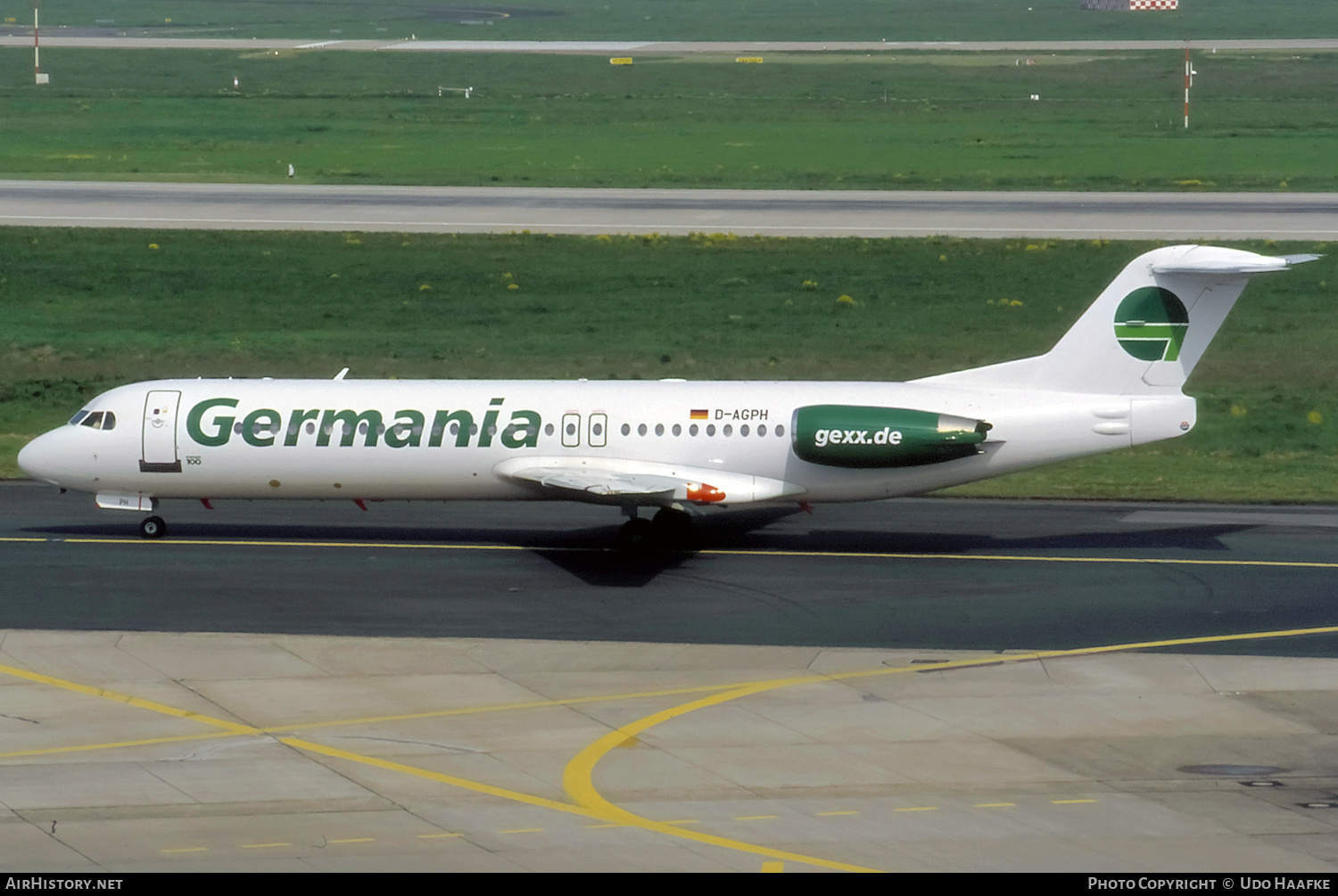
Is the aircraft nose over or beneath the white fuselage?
beneath

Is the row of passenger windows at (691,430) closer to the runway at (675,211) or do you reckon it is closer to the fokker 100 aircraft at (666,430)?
the fokker 100 aircraft at (666,430)

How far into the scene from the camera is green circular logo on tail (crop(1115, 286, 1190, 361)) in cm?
3594

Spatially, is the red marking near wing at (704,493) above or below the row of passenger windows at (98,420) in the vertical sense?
below

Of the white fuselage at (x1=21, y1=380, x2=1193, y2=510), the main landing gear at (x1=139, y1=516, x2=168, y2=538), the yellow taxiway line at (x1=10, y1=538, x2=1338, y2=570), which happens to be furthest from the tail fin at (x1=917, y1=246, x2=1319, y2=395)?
the main landing gear at (x1=139, y1=516, x2=168, y2=538)

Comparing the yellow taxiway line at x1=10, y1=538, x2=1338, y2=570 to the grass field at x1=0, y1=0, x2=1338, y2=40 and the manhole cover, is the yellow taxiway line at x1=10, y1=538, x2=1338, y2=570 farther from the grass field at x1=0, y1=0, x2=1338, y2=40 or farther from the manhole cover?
the grass field at x1=0, y1=0, x2=1338, y2=40

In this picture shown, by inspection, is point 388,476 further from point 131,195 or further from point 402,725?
point 131,195

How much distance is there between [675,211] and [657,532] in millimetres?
41259

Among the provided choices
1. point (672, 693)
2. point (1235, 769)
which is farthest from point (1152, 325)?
point (672, 693)

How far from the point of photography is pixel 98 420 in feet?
125

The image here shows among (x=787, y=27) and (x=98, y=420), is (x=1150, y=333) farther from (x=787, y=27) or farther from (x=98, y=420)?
(x=787, y=27)

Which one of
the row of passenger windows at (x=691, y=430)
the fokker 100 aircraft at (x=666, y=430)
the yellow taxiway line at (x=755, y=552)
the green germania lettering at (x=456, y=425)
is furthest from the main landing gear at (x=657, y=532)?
the green germania lettering at (x=456, y=425)

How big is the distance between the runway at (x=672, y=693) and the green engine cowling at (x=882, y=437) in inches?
86.8

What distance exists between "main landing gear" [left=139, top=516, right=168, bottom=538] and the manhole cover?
23.1 metres

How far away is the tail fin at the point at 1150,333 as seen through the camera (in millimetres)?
35938
